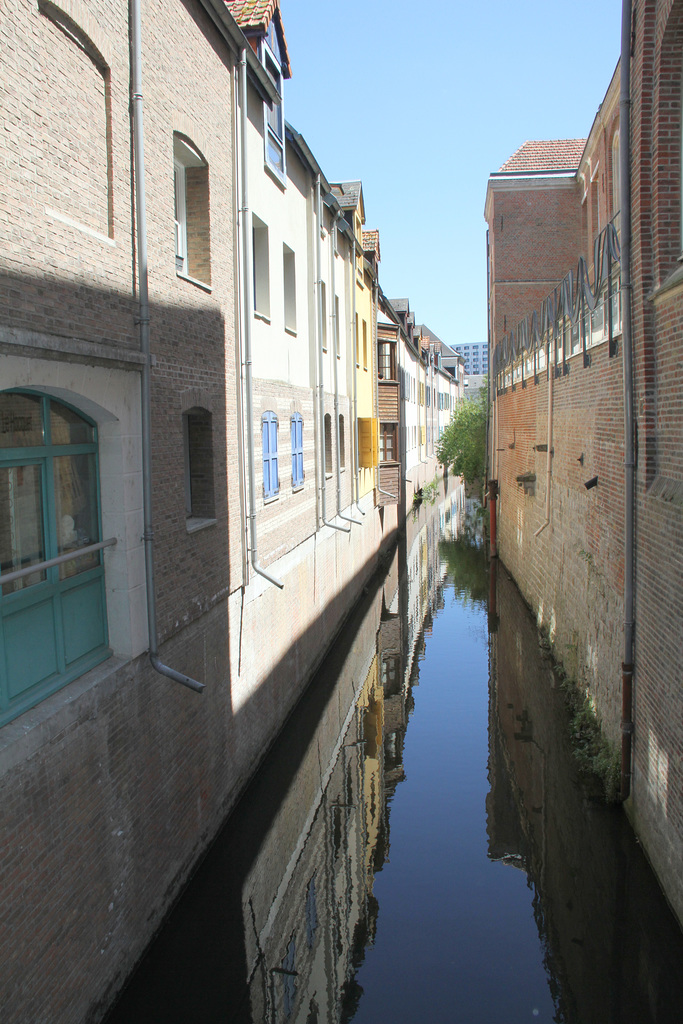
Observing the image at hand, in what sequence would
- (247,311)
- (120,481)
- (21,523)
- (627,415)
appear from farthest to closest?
(247,311), (627,415), (120,481), (21,523)

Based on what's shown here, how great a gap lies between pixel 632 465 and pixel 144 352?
178 inches

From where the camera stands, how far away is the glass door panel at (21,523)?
181 inches

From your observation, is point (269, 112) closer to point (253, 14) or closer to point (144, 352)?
point (253, 14)

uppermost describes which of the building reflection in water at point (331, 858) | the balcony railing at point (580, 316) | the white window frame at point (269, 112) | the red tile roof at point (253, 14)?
the red tile roof at point (253, 14)

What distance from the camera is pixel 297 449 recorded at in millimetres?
12320

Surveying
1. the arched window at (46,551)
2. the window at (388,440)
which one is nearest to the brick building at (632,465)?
the arched window at (46,551)

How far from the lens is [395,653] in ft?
47.7

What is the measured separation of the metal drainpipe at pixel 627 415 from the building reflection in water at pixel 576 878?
0.77 metres

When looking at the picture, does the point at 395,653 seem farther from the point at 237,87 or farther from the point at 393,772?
the point at 237,87

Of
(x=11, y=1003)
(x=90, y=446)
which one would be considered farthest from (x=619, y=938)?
(x=90, y=446)

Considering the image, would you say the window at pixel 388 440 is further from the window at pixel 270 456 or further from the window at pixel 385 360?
the window at pixel 270 456

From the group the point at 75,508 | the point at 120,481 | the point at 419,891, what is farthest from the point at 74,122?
→ the point at 419,891

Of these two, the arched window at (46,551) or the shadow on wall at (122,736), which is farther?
the arched window at (46,551)

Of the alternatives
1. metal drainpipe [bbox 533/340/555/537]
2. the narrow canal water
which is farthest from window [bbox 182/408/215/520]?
metal drainpipe [bbox 533/340/555/537]
